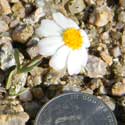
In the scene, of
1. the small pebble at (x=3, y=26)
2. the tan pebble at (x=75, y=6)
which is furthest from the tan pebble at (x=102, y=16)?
the small pebble at (x=3, y=26)

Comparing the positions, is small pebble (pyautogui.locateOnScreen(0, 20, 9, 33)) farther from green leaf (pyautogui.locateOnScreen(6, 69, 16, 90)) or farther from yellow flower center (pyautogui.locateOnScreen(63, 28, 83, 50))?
yellow flower center (pyautogui.locateOnScreen(63, 28, 83, 50))

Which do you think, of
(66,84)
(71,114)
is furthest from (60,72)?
(71,114)

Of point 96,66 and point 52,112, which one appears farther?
point 96,66

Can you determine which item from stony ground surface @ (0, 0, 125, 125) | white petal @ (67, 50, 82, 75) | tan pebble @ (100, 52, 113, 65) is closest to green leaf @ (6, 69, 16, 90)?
stony ground surface @ (0, 0, 125, 125)

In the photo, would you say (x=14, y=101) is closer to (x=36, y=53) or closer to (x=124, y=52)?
(x=36, y=53)

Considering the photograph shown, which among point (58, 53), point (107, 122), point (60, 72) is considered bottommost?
point (107, 122)

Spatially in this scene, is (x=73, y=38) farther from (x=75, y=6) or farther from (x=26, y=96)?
(x=75, y=6)

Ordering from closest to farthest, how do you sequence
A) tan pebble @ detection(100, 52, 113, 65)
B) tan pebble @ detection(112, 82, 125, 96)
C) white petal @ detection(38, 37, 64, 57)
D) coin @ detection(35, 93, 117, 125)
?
1. white petal @ detection(38, 37, 64, 57)
2. coin @ detection(35, 93, 117, 125)
3. tan pebble @ detection(112, 82, 125, 96)
4. tan pebble @ detection(100, 52, 113, 65)

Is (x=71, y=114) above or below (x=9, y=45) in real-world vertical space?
below
